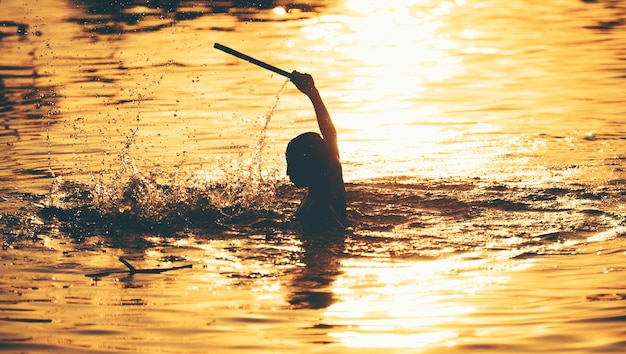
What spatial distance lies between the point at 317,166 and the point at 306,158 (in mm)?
146

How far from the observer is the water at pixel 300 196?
6914 mm

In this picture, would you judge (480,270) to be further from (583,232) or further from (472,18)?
(472,18)

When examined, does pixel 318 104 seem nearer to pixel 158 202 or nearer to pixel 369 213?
pixel 369 213

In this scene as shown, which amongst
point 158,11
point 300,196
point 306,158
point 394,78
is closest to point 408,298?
point 306,158

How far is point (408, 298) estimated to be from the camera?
7.39 meters

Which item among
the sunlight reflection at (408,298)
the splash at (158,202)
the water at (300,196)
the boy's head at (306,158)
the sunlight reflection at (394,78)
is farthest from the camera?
the sunlight reflection at (394,78)

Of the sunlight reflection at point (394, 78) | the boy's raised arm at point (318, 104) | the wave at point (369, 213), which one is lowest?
the wave at point (369, 213)

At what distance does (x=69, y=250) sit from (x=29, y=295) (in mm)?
1353

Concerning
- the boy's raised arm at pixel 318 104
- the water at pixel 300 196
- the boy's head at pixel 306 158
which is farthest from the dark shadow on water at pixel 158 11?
the boy's head at pixel 306 158

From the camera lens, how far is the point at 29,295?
25.2 ft

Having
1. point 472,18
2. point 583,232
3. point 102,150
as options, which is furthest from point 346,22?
point 583,232

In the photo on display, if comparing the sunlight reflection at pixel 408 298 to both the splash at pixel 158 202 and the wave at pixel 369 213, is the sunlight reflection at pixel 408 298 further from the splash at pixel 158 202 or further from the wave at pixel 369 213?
the splash at pixel 158 202

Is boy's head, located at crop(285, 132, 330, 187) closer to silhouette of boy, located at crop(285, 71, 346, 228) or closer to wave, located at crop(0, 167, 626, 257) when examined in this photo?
silhouette of boy, located at crop(285, 71, 346, 228)

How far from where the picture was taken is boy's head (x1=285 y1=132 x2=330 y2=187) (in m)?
8.62
